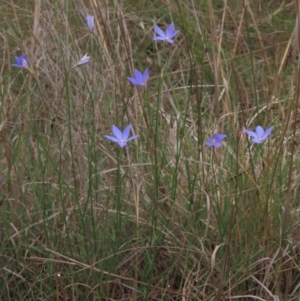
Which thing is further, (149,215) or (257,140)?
(149,215)

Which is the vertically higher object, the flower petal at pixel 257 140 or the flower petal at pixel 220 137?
the flower petal at pixel 220 137

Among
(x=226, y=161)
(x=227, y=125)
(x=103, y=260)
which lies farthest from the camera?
(x=227, y=125)

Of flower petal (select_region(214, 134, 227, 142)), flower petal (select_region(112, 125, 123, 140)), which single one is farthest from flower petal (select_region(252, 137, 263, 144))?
flower petal (select_region(112, 125, 123, 140))

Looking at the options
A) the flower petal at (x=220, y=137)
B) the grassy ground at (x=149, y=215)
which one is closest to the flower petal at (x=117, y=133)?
the grassy ground at (x=149, y=215)

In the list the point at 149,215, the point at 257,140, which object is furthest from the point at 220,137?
the point at 149,215

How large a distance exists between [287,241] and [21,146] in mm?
728

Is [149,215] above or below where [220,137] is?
below

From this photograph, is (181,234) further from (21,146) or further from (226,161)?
(21,146)

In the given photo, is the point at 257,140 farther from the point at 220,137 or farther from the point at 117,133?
the point at 117,133

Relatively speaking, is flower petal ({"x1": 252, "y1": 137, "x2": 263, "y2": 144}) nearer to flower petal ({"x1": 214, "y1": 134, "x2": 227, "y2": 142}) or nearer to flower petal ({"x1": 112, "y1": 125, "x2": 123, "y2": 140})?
flower petal ({"x1": 214, "y1": 134, "x2": 227, "y2": 142})

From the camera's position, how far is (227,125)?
2.26 metres

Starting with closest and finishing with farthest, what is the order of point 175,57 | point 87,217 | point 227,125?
point 87,217
point 227,125
point 175,57

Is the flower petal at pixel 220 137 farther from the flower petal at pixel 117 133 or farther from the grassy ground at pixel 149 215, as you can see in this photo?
the flower petal at pixel 117 133

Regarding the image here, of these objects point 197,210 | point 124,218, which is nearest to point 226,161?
point 197,210
